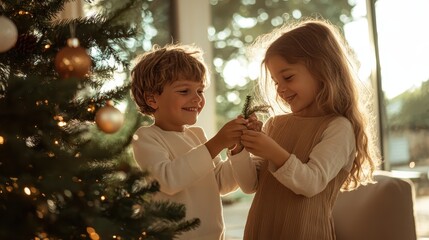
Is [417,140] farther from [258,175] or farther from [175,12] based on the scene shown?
[258,175]

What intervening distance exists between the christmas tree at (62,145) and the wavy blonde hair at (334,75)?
2.12 ft

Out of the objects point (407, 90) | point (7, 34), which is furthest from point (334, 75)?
point (407, 90)

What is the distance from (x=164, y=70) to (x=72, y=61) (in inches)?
21.2

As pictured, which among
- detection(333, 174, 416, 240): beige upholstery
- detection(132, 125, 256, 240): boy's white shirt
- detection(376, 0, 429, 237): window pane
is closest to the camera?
detection(132, 125, 256, 240): boy's white shirt

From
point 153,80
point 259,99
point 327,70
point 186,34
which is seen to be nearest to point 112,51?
point 153,80

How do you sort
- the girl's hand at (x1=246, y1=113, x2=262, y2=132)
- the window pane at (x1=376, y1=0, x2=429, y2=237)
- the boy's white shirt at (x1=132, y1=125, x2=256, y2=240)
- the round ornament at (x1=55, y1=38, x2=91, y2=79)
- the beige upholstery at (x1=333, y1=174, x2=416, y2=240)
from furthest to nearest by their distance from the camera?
the window pane at (x1=376, y1=0, x2=429, y2=237)
the beige upholstery at (x1=333, y1=174, x2=416, y2=240)
the girl's hand at (x1=246, y1=113, x2=262, y2=132)
the boy's white shirt at (x1=132, y1=125, x2=256, y2=240)
the round ornament at (x1=55, y1=38, x2=91, y2=79)

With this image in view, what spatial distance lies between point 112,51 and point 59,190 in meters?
0.41

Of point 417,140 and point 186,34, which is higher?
point 186,34

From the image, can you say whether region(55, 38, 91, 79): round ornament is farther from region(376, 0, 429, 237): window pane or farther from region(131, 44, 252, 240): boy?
region(376, 0, 429, 237): window pane

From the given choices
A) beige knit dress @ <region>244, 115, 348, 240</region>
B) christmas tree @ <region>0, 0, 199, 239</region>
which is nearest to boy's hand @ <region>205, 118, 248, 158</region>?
beige knit dress @ <region>244, 115, 348, 240</region>

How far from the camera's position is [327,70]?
181 centimetres

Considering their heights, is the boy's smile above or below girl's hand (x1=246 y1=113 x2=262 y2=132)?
above

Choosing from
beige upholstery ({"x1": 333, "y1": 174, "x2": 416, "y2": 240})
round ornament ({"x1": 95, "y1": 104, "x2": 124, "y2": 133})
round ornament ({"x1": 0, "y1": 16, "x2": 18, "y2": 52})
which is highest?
round ornament ({"x1": 0, "y1": 16, "x2": 18, "y2": 52})

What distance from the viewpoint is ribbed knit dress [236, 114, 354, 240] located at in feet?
5.79
